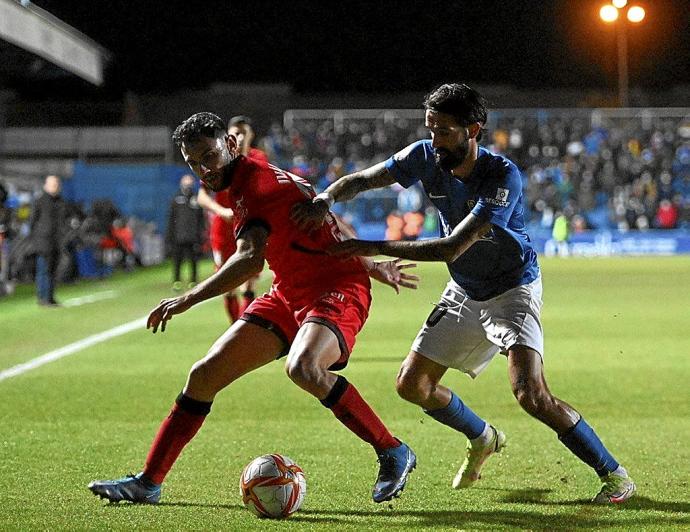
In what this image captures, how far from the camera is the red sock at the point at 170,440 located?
612 centimetres

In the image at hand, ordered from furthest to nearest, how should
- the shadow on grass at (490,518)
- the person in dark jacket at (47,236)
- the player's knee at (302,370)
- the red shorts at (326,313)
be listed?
the person in dark jacket at (47,236) → the red shorts at (326,313) → the player's knee at (302,370) → the shadow on grass at (490,518)

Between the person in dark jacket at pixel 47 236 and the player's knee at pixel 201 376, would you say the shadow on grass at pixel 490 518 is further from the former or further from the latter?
the person in dark jacket at pixel 47 236

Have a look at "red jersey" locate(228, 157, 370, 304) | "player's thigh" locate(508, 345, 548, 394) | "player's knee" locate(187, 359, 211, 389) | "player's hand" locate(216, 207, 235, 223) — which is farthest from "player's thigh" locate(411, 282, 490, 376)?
"player's hand" locate(216, 207, 235, 223)

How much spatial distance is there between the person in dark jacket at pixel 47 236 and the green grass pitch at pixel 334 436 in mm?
3056

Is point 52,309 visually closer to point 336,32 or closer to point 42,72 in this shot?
point 42,72

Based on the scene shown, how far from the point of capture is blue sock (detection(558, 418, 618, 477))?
6086 mm

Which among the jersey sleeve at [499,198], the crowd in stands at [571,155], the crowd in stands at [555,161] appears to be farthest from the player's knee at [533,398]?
the crowd in stands at [571,155]

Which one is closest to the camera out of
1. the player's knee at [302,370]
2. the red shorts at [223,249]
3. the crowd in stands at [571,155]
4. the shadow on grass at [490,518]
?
the shadow on grass at [490,518]

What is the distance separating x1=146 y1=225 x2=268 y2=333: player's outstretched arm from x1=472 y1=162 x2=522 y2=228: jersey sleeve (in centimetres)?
104

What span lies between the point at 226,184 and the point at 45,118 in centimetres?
5661

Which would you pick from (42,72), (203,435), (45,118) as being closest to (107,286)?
(42,72)

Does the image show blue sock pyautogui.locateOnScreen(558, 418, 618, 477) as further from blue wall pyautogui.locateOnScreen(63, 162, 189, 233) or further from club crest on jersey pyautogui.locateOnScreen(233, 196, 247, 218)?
blue wall pyautogui.locateOnScreen(63, 162, 189, 233)

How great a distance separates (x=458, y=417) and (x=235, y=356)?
1.34 metres

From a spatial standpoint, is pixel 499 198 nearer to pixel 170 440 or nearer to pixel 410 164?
pixel 410 164
